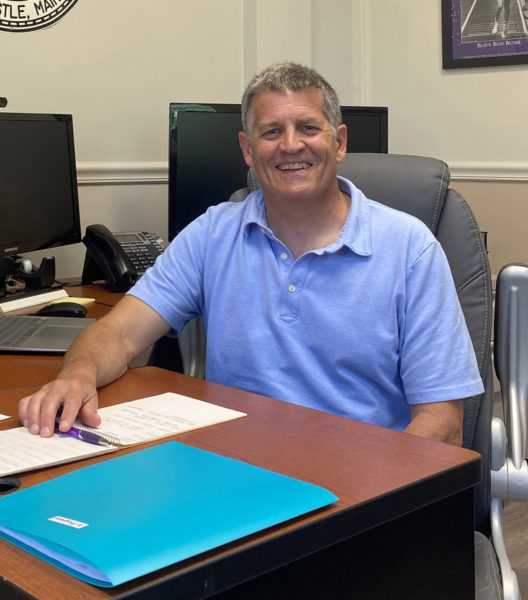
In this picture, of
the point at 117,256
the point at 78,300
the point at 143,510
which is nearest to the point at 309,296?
the point at 143,510

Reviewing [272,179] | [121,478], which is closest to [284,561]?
[121,478]

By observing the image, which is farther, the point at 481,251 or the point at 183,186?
the point at 183,186

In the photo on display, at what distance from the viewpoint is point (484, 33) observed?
3490mm

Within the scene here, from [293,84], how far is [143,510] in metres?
1.04

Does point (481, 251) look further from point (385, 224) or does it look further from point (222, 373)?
point (222, 373)

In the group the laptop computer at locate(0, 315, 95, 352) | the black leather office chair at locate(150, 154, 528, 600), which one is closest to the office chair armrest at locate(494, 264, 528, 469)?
the black leather office chair at locate(150, 154, 528, 600)

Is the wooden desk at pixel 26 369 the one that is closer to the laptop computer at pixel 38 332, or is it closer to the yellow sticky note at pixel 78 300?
the laptop computer at pixel 38 332

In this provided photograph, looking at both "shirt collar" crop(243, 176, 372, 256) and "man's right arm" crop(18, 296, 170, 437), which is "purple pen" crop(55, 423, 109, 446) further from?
"shirt collar" crop(243, 176, 372, 256)

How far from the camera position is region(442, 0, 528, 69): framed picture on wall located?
134 inches

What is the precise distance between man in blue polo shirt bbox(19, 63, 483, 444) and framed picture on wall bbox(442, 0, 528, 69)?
6.39 feet

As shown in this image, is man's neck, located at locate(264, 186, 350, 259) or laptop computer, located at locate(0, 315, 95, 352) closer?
man's neck, located at locate(264, 186, 350, 259)

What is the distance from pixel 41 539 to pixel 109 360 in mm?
700

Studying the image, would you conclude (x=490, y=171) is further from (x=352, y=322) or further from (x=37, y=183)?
(x=352, y=322)

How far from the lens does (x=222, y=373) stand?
5.70ft
